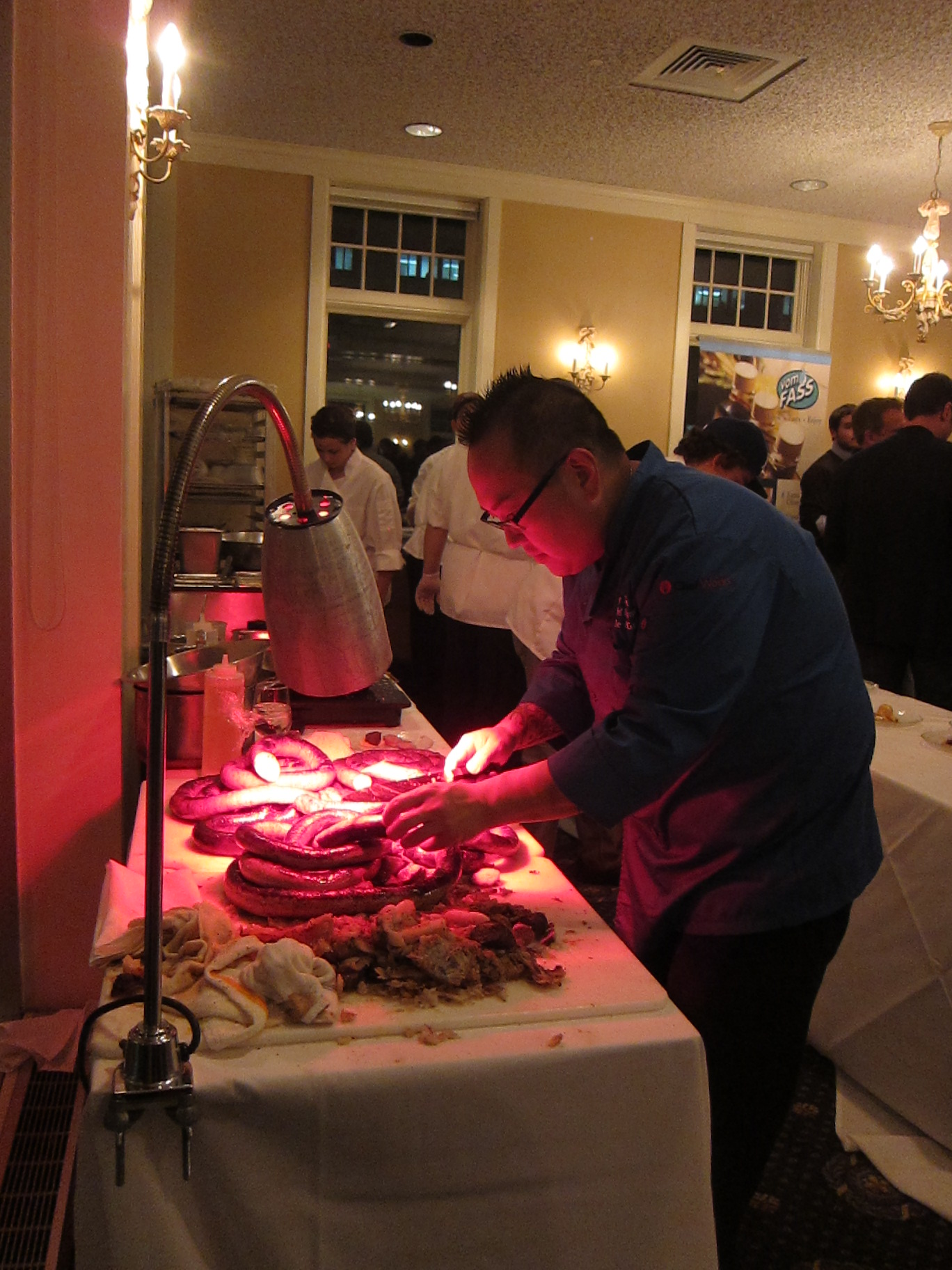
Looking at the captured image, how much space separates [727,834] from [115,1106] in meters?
0.89

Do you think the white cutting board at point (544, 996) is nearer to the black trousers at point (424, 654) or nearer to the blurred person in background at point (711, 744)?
the blurred person in background at point (711, 744)

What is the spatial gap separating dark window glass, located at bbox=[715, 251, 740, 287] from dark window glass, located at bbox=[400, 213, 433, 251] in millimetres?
2102

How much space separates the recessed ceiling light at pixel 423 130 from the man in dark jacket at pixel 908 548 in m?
3.09

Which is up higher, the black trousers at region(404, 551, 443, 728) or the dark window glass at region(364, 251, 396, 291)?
the dark window glass at region(364, 251, 396, 291)

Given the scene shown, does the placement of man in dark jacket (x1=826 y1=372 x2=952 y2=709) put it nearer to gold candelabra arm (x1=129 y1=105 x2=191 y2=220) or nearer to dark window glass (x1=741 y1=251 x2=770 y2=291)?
gold candelabra arm (x1=129 y1=105 x2=191 y2=220)

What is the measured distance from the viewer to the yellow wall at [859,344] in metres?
7.41

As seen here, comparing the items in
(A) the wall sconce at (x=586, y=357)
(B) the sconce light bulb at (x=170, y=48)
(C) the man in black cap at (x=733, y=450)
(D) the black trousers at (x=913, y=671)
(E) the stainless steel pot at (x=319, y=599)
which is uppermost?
(B) the sconce light bulb at (x=170, y=48)

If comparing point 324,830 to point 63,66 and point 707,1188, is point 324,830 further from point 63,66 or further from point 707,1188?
point 63,66

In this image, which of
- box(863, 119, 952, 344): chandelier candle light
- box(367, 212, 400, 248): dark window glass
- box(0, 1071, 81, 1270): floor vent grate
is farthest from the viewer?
box(367, 212, 400, 248): dark window glass

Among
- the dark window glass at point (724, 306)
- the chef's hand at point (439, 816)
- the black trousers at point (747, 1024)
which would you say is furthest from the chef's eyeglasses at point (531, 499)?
the dark window glass at point (724, 306)

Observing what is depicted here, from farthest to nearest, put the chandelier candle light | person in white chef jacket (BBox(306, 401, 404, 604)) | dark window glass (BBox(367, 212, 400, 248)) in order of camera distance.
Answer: dark window glass (BBox(367, 212, 400, 248)), the chandelier candle light, person in white chef jacket (BBox(306, 401, 404, 604))

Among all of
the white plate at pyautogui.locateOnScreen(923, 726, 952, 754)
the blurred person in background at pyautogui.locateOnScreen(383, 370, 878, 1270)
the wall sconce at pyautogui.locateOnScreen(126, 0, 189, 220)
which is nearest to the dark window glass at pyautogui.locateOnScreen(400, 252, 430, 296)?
the wall sconce at pyautogui.locateOnScreen(126, 0, 189, 220)

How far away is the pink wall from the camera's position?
2236 mm

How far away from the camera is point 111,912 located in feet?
4.74
